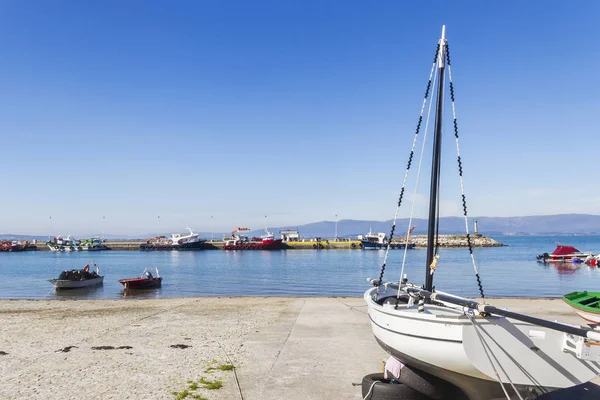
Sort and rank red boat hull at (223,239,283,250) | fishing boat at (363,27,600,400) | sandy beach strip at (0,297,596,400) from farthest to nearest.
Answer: red boat hull at (223,239,283,250), sandy beach strip at (0,297,596,400), fishing boat at (363,27,600,400)

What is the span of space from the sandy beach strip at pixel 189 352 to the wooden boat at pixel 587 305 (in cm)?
118

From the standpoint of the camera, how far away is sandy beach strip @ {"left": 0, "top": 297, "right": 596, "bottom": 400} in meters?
10.4

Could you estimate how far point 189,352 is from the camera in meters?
13.8

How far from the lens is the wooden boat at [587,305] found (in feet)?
52.7

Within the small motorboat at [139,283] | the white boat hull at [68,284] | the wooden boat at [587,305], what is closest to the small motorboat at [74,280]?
the white boat hull at [68,284]

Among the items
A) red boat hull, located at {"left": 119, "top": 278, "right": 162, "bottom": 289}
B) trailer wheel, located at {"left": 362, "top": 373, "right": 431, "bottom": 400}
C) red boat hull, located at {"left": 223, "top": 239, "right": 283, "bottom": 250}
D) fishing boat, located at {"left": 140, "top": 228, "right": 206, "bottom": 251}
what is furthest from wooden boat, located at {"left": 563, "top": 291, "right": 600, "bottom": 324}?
fishing boat, located at {"left": 140, "top": 228, "right": 206, "bottom": 251}

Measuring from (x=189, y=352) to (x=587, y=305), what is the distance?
47.6 ft

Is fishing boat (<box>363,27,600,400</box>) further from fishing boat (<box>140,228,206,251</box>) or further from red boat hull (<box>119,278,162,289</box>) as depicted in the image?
fishing boat (<box>140,228,206,251</box>)

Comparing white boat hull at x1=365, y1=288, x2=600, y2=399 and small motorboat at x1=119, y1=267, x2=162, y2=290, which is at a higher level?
white boat hull at x1=365, y1=288, x2=600, y2=399

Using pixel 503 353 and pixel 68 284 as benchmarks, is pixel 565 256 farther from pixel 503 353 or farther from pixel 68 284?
pixel 503 353

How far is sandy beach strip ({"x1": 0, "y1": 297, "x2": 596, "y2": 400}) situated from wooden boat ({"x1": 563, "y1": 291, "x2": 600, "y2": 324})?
1177mm

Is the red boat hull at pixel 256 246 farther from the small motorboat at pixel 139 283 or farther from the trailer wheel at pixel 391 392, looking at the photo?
the trailer wheel at pixel 391 392

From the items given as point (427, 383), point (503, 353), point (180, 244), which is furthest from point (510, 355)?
point (180, 244)

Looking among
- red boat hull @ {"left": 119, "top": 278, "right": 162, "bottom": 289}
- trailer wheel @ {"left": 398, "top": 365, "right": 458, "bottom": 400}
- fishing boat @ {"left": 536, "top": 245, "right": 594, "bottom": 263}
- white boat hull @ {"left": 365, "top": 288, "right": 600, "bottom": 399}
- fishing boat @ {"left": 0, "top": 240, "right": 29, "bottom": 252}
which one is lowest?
fishing boat @ {"left": 536, "top": 245, "right": 594, "bottom": 263}
